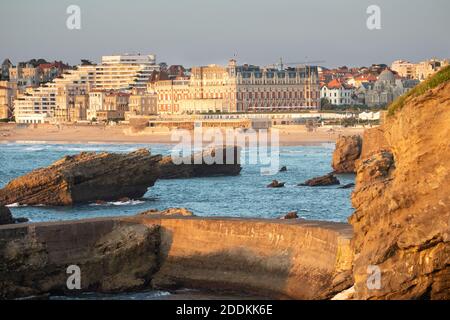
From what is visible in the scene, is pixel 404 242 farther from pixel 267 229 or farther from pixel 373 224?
pixel 267 229

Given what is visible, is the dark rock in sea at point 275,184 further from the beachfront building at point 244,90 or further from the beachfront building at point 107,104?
the beachfront building at point 107,104

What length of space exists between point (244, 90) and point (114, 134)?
103ft

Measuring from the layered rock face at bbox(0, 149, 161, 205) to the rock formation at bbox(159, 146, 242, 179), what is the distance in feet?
43.6

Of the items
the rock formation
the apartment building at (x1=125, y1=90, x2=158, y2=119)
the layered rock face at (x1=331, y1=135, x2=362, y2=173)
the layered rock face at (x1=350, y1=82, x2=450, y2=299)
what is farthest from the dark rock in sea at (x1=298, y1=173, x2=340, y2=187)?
the apartment building at (x1=125, y1=90, x2=158, y2=119)

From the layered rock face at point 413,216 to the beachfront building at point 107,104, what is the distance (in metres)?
150

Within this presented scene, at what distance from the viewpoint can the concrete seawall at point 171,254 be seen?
78.4ft

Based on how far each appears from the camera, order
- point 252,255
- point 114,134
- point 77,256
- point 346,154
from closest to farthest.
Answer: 1. point 252,255
2. point 77,256
3. point 346,154
4. point 114,134

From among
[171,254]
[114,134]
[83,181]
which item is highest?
[171,254]

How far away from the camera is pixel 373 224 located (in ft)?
64.1

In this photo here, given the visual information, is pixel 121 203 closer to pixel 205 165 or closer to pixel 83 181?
pixel 83 181

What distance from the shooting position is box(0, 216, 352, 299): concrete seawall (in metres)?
23.9

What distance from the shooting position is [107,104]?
17700cm

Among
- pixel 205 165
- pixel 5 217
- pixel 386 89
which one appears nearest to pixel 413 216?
pixel 5 217

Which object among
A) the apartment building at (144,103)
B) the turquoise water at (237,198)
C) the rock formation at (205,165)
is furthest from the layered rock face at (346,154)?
the apartment building at (144,103)
